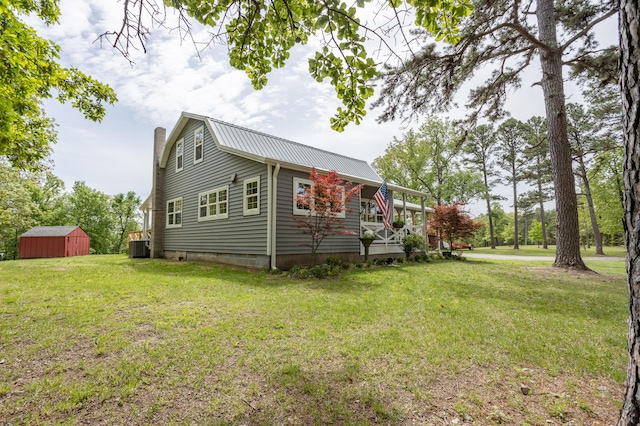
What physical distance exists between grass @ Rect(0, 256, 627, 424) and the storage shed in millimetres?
21615

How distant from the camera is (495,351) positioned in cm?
315

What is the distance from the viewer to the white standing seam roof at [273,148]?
10.9 metres

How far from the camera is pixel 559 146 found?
923 centimetres

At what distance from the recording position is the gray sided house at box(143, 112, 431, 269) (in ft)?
30.3

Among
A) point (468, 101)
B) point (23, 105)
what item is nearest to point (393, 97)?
point (468, 101)

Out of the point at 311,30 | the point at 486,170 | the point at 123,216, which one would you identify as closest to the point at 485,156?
the point at 486,170

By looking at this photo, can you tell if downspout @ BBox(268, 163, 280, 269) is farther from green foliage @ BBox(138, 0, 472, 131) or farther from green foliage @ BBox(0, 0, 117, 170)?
green foliage @ BBox(138, 0, 472, 131)

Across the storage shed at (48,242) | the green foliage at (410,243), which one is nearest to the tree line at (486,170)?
the green foliage at (410,243)

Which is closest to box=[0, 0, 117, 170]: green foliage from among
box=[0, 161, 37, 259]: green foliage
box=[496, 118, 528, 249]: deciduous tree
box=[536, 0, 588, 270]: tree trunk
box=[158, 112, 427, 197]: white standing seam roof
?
box=[158, 112, 427, 197]: white standing seam roof

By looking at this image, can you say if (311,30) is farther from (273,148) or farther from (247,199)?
(273,148)

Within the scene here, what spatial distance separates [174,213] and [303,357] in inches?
535

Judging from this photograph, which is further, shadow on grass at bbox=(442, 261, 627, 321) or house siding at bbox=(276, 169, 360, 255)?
house siding at bbox=(276, 169, 360, 255)

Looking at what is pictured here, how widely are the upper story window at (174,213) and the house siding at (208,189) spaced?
0.70 feet

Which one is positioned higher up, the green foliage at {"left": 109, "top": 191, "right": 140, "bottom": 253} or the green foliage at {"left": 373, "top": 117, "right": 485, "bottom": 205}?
the green foliage at {"left": 373, "top": 117, "right": 485, "bottom": 205}
